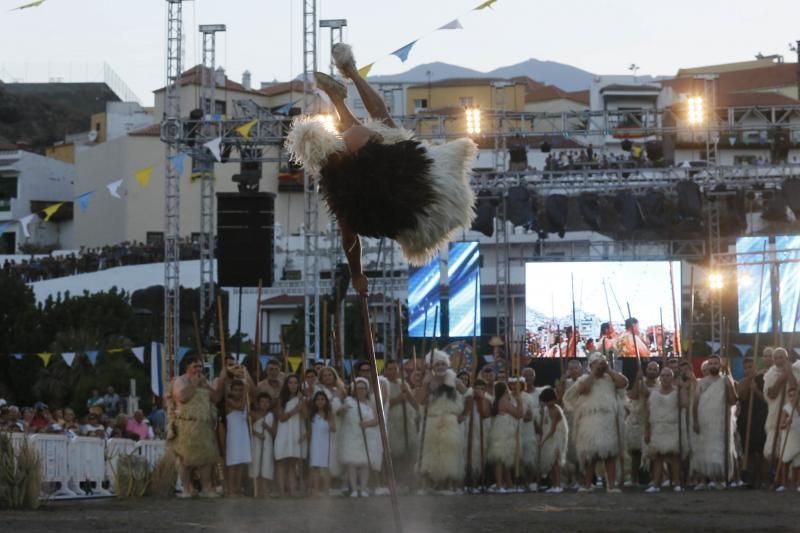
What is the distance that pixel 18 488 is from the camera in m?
11.9

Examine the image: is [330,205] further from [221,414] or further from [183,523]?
[221,414]

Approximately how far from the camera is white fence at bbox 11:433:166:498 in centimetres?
1385

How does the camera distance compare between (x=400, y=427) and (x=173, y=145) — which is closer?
(x=400, y=427)

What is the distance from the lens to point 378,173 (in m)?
7.05

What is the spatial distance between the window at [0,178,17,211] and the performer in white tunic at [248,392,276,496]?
1909 inches

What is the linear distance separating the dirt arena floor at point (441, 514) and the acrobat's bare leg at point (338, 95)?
3.27 metres

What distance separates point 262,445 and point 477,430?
2.16m

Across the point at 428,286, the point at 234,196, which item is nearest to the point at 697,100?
the point at 428,286

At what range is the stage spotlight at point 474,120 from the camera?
923 inches

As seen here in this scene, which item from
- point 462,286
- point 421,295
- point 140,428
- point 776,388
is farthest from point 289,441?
Answer: point 421,295

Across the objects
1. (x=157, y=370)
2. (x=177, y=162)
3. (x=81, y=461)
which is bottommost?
(x=81, y=461)

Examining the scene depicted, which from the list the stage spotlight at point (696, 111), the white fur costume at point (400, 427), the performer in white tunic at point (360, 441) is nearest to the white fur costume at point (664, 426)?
the white fur costume at point (400, 427)

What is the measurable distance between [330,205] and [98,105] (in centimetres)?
6918

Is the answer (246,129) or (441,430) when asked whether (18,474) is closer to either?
(441,430)
